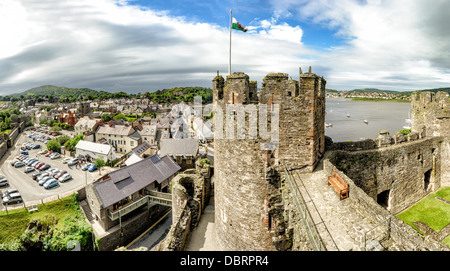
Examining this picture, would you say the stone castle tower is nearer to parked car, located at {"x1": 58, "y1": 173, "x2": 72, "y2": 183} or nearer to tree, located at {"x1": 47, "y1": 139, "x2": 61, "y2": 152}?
parked car, located at {"x1": 58, "y1": 173, "x2": 72, "y2": 183}

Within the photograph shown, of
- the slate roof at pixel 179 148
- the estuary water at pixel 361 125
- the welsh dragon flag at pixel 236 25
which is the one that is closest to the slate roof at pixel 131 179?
the slate roof at pixel 179 148

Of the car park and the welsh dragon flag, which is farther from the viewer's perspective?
the car park

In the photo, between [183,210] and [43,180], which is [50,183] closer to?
[43,180]

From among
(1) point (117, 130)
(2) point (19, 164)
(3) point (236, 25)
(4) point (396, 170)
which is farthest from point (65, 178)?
(4) point (396, 170)

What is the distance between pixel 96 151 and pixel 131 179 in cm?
2857

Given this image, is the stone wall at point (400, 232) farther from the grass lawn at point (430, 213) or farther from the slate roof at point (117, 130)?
the slate roof at point (117, 130)

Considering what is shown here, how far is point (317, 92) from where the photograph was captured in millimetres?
8180

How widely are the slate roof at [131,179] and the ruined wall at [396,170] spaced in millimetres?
22465

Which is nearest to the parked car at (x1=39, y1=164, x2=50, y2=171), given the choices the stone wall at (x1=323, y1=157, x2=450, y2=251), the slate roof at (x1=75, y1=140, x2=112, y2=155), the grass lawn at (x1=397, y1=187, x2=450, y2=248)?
the slate roof at (x1=75, y1=140, x2=112, y2=155)

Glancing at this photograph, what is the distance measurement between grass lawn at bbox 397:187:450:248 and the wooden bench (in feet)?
29.5

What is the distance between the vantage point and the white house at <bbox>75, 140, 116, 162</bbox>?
48.6 metres

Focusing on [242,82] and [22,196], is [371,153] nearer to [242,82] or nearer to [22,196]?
[242,82]

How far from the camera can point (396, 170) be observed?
12617 mm

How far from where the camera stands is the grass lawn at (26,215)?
2650 centimetres
